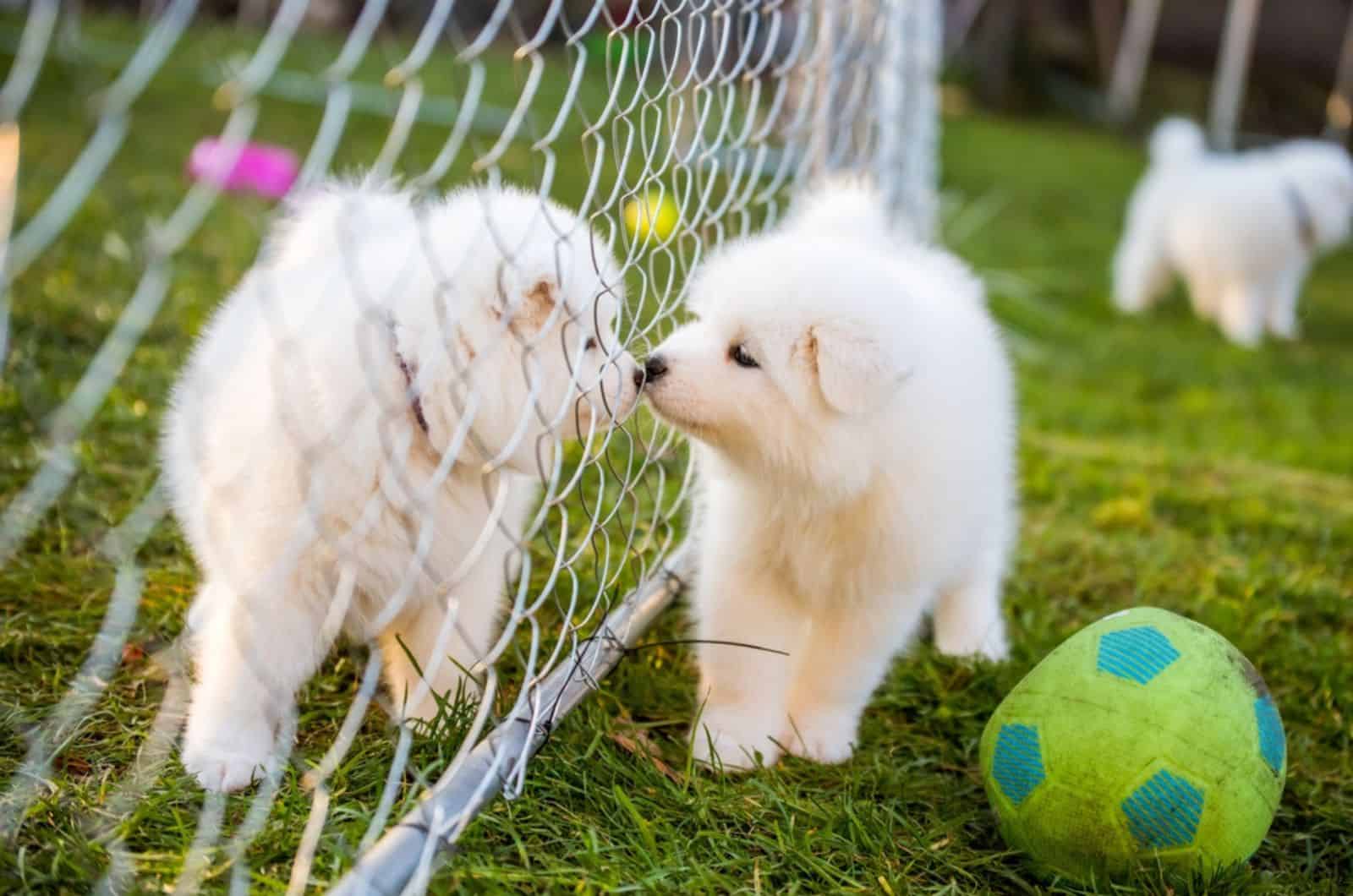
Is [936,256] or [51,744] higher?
[936,256]

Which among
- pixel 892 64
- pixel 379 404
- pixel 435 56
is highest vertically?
pixel 892 64

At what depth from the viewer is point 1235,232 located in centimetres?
668

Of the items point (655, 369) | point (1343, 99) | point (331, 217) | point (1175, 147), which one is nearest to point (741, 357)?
point (655, 369)

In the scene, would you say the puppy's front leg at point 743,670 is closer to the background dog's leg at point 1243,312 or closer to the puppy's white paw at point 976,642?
the puppy's white paw at point 976,642

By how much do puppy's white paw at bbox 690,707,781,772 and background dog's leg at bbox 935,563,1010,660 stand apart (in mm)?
556

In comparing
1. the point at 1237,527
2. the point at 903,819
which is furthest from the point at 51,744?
the point at 1237,527

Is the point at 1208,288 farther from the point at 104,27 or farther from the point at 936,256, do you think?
the point at 104,27

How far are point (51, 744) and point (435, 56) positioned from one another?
1032 cm

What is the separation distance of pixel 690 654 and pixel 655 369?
0.61 metres

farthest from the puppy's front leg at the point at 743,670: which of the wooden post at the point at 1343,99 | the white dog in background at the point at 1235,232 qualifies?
the wooden post at the point at 1343,99

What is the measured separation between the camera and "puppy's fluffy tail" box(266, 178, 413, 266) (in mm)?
2053

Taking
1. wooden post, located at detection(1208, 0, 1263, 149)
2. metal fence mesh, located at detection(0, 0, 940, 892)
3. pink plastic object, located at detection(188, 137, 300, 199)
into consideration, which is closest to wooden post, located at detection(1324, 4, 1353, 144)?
wooden post, located at detection(1208, 0, 1263, 149)

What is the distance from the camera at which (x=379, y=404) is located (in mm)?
1794

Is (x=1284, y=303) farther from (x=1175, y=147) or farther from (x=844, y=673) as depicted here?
(x=844, y=673)
